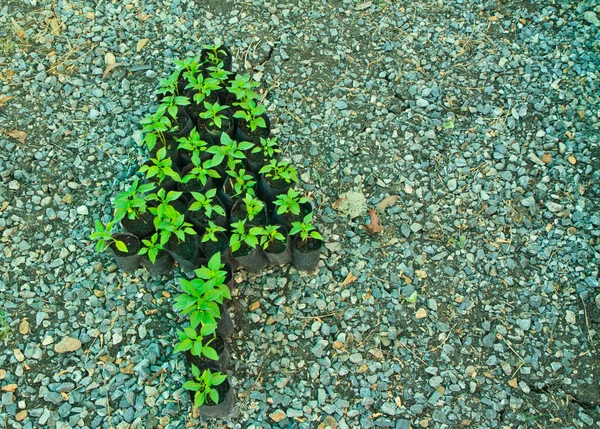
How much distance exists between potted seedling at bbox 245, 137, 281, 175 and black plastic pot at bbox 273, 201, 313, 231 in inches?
12.4

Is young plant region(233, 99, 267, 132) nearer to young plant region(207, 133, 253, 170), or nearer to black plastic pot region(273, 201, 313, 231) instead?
young plant region(207, 133, 253, 170)

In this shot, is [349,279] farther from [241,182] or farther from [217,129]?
[217,129]

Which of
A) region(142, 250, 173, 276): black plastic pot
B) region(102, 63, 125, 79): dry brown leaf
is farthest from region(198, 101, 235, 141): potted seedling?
region(102, 63, 125, 79): dry brown leaf

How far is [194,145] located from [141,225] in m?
0.52

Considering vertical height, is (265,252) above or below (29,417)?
above

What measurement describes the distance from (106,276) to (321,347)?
1.24 metres

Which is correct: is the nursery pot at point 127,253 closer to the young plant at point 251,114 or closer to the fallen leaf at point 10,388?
the fallen leaf at point 10,388

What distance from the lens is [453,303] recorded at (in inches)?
125

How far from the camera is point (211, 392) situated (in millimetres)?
2639

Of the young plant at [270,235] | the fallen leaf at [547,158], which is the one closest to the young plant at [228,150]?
the young plant at [270,235]

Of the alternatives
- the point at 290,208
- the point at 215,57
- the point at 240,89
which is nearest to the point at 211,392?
the point at 290,208

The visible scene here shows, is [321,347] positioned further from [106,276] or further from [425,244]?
[106,276]

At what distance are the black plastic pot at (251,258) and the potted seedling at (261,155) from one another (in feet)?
1.63

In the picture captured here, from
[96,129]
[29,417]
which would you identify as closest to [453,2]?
[96,129]
